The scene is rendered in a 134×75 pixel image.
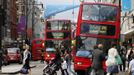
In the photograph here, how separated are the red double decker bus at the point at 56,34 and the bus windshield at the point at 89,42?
18.7m

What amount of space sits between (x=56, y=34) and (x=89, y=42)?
1963cm

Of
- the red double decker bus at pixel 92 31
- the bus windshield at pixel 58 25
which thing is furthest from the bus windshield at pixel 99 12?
the bus windshield at pixel 58 25

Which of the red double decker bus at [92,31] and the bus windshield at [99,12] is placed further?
the bus windshield at [99,12]

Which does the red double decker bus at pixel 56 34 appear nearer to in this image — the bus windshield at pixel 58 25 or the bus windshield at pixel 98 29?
the bus windshield at pixel 58 25

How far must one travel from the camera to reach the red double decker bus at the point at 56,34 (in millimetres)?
52688

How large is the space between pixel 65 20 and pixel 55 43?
2.61 metres

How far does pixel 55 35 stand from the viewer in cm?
5281

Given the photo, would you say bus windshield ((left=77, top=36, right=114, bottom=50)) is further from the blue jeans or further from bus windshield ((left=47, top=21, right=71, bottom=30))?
bus windshield ((left=47, top=21, right=71, bottom=30))

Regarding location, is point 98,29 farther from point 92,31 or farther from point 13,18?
point 13,18

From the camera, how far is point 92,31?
3275cm

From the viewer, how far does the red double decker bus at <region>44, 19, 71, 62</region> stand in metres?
52.7

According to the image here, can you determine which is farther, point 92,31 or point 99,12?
point 99,12

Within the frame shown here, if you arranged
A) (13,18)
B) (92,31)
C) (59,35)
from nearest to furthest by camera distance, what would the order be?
1. (92,31)
2. (59,35)
3. (13,18)

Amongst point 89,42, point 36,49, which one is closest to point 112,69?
point 89,42
